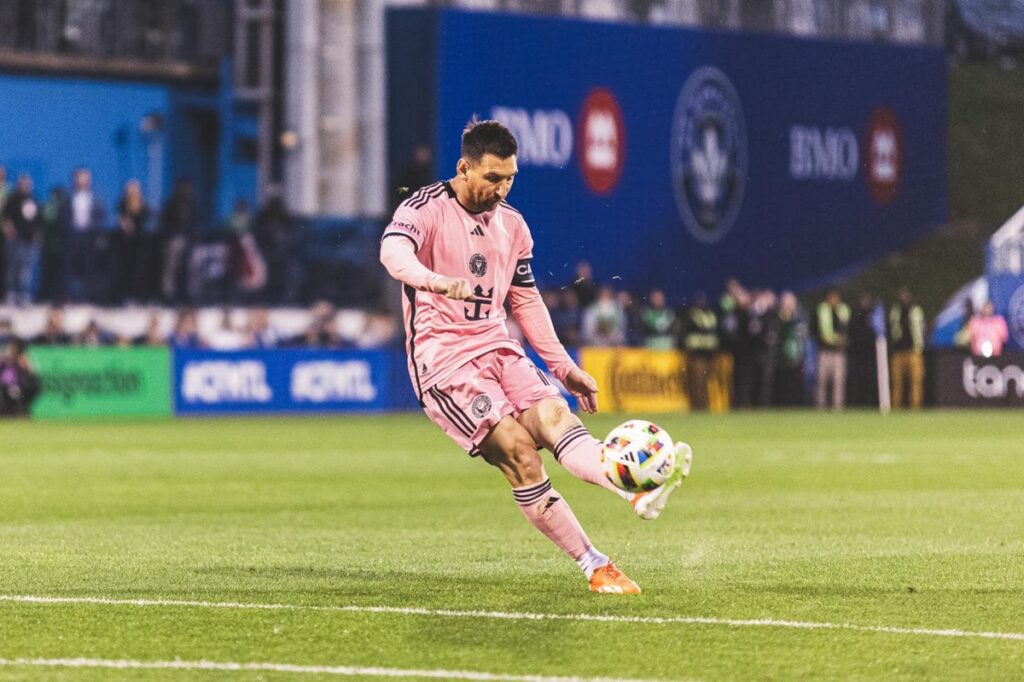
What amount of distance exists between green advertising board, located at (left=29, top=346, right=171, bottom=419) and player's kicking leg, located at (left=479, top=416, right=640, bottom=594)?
65.6ft

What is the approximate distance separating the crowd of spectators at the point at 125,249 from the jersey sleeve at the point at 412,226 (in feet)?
67.2

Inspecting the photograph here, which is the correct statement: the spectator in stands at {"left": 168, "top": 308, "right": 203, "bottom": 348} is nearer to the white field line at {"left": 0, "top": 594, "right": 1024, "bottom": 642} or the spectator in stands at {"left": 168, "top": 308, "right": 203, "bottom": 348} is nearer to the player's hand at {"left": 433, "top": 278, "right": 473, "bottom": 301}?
the white field line at {"left": 0, "top": 594, "right": 1024, "bottom": 642}

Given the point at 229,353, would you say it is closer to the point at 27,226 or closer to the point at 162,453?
the point at 27,226

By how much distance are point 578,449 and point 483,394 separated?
50cm

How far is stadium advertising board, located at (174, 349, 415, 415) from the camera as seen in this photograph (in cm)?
2967

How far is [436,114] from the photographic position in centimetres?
3322

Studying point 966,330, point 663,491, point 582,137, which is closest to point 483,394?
point 663,491

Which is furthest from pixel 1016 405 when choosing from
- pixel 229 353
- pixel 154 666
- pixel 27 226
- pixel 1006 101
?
pixel 154 666

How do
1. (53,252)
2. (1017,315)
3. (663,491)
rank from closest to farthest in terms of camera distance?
(663,491)
(53,252)
(1017,315)

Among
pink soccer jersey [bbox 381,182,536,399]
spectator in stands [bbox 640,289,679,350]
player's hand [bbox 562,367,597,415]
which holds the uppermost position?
pink soccer jersey [bbox 381,182,536,399]

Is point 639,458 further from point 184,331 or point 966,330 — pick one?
point 966,330

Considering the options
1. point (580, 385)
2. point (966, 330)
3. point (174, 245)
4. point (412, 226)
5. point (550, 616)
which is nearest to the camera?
point (550, 616)

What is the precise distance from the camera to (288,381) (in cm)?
3042

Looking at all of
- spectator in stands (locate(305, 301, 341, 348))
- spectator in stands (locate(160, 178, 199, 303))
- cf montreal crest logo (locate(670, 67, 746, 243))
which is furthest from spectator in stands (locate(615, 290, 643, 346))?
spectator in stands (locate(160, 178, 199, 303))
